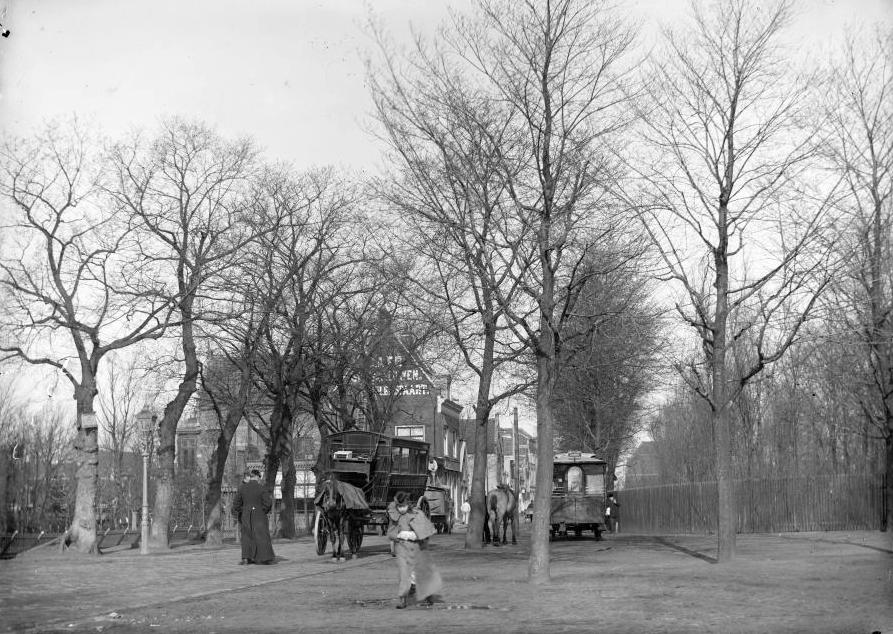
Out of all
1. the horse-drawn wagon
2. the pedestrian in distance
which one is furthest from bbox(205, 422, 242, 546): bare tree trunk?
the pedestrian in distance

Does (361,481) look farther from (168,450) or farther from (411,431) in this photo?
(411,431)

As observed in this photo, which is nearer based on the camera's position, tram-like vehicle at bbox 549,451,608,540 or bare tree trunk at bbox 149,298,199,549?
bare tree trunk at bbox 149,298,199,549

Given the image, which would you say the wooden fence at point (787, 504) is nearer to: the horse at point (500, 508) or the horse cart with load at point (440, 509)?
the horse at point (500, 508)

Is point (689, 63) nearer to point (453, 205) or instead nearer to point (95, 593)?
point (453, 205)

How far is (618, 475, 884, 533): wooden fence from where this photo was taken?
33.2m

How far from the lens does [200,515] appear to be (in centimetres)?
7812

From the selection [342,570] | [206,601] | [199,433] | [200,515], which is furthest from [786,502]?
[199,433]

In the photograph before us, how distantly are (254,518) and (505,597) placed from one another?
9.14m

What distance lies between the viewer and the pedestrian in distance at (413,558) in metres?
14.3

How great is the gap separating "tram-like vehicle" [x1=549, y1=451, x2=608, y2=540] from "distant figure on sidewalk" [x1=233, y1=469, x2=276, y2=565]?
14.2 metres

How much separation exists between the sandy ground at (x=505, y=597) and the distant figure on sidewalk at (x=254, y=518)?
636 millimetres

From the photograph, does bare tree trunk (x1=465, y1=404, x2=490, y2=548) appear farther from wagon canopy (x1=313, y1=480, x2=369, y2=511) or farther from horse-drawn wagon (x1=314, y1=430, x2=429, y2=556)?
wagon canopy (x1=313, y1=480, x2=369, y2=511)

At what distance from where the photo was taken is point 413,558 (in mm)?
14508

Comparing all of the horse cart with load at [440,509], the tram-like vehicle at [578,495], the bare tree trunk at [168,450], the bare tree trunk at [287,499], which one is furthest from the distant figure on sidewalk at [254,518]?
the horse cart with load at [440,509]
